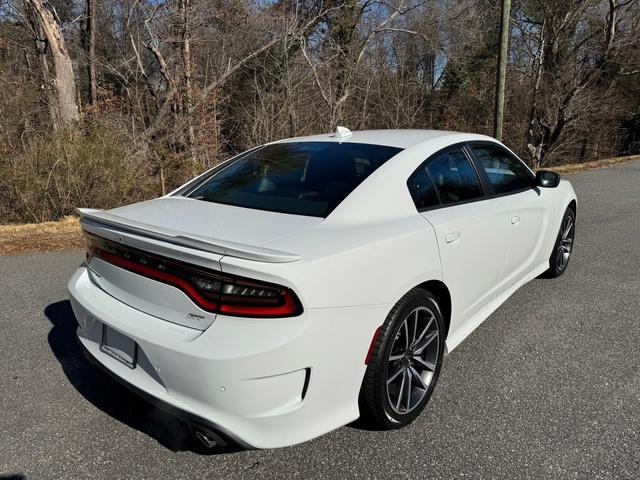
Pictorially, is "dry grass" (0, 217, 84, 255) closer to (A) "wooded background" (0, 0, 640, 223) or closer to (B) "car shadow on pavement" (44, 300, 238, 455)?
(A) "wooded background" (0, 0, 640, 223)

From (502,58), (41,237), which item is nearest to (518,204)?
(41,237)

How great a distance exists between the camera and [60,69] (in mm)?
11078

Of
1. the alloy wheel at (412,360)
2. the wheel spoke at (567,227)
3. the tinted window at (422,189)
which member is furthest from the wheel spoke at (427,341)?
the wheel spoke at (567,227)

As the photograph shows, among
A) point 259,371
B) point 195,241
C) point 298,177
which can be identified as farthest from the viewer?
point 298,177

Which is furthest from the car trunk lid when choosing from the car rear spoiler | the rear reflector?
the rear reflector

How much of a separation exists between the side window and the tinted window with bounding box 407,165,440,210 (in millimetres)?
756

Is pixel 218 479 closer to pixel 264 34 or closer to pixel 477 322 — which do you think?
pixel 477 322

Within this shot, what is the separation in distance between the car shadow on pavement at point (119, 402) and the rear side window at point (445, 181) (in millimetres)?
1692

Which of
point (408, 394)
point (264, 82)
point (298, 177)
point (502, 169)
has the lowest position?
point (408, 394)

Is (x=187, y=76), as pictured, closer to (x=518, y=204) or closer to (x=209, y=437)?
(x=518, y=204)

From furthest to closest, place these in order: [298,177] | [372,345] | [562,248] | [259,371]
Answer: [562,248]
[298,177]
[372,345]
[259,371]

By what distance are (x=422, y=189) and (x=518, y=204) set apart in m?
1.14

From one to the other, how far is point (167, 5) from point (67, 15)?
1352cm

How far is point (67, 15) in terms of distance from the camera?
22922 mm
